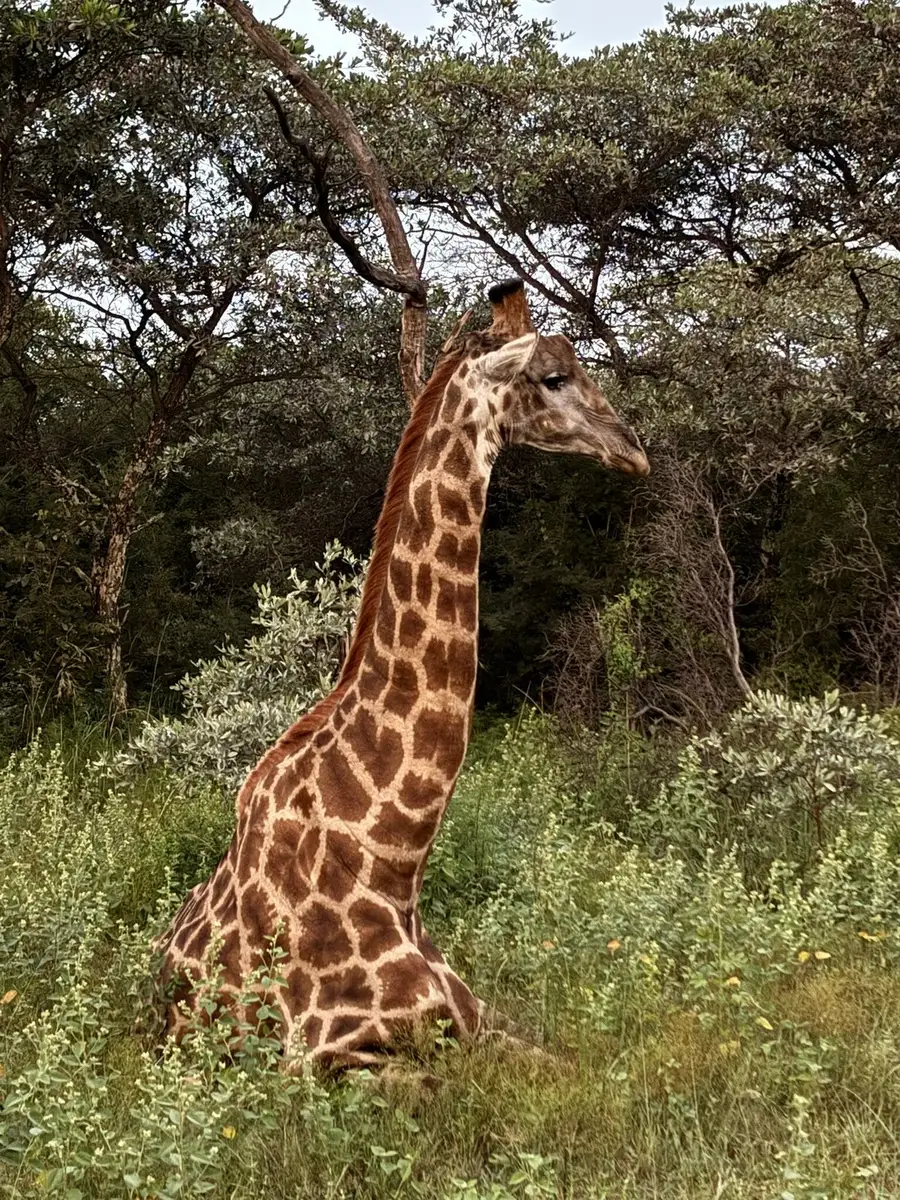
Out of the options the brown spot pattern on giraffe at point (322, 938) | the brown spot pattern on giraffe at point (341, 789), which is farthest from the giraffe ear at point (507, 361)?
the brown spot pattern on giraffe at point (322, 938)

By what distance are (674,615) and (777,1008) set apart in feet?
20.9

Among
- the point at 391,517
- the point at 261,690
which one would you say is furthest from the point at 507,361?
the point at 261,690

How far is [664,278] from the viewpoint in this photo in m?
13.0

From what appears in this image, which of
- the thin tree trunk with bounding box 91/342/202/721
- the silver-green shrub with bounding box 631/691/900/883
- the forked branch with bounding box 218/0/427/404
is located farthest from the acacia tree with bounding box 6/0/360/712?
the silver-green shrub with bounding box 631/691/900/883

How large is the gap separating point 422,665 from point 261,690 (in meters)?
3.97

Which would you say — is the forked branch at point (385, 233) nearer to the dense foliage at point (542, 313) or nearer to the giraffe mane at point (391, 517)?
the dense foliage at point (542, 313)

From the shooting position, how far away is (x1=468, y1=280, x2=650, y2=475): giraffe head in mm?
Result: 3787

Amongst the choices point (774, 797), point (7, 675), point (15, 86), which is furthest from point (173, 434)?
point (774, 797)

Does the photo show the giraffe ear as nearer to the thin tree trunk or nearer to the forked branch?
the forked branch

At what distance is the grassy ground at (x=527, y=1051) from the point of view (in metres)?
2.99

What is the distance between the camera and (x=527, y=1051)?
3.63 m

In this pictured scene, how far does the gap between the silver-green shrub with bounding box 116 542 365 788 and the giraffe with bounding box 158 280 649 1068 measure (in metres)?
2.95

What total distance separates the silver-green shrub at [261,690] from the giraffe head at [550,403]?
3088 millimetres

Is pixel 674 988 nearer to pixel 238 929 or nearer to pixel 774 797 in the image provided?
pixel 238 929
